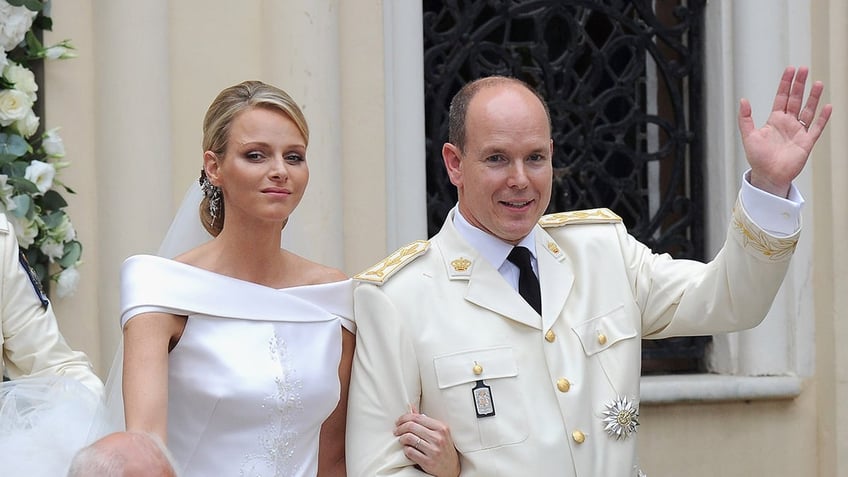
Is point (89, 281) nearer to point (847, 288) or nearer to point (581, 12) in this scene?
point (581, 12)

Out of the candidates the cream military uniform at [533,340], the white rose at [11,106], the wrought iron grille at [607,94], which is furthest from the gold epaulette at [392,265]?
the wrought iron grille at [607,94]

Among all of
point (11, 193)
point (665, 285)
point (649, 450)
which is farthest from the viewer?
point (649, 450)

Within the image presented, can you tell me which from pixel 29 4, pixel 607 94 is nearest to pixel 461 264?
pixel 29 4

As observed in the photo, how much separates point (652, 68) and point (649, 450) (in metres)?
1.57

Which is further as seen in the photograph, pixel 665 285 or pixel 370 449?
pixel 665 285

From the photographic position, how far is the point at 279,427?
3033mm

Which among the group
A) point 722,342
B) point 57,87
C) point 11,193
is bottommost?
point 722,342

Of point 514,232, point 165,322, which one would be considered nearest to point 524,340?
point 514,232

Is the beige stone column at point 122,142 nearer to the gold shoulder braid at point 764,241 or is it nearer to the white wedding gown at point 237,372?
the white wedding gown at point 237,372

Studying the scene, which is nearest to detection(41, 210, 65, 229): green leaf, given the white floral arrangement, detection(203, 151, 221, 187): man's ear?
the white floral arrangement

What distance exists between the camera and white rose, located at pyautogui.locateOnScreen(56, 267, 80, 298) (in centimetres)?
442

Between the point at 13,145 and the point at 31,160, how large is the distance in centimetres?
13

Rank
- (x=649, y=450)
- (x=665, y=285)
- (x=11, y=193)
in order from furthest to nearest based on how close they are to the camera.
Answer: (x=649, y=450)
(x=11, y=193)
(x=665, y=285)

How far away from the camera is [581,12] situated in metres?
5.41
